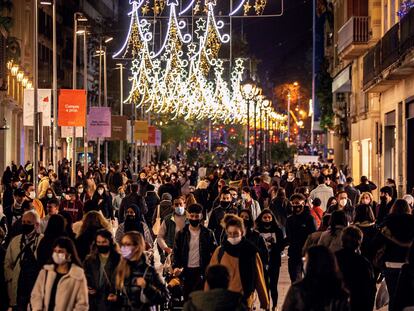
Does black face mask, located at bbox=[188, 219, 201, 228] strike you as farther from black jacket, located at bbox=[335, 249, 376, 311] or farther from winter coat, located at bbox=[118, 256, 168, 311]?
winter coat, located at bbox=[118, 256, 168, 311]

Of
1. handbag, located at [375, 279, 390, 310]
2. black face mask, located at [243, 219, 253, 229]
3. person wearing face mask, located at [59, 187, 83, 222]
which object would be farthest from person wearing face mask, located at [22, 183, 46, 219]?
handbag, located at [375, 279, 390, 310]

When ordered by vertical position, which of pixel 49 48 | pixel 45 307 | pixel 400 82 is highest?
pixel 49 48

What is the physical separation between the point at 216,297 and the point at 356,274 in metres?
3.33

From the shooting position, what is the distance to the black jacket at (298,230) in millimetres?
17516

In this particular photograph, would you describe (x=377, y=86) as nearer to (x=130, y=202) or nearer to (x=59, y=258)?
(x=130, y=202)

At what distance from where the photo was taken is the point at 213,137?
6422 inches

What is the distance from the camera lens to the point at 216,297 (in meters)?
8.93

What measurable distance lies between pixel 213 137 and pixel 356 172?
10734 cm

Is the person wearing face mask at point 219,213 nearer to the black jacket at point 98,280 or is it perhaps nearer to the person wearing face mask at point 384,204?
the person wearing face mask at point 384,204

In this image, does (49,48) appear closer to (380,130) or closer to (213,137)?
(380,130)

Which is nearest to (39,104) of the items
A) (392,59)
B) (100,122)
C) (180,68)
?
(100,122)

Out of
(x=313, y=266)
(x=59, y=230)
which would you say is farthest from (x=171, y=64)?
(x=313, y=266)

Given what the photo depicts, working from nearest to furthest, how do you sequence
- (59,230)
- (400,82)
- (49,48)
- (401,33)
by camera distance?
(59,230) < (401,33) < (400,82) < (49,48)

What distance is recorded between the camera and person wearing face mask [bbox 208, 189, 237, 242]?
18688 millimetres
